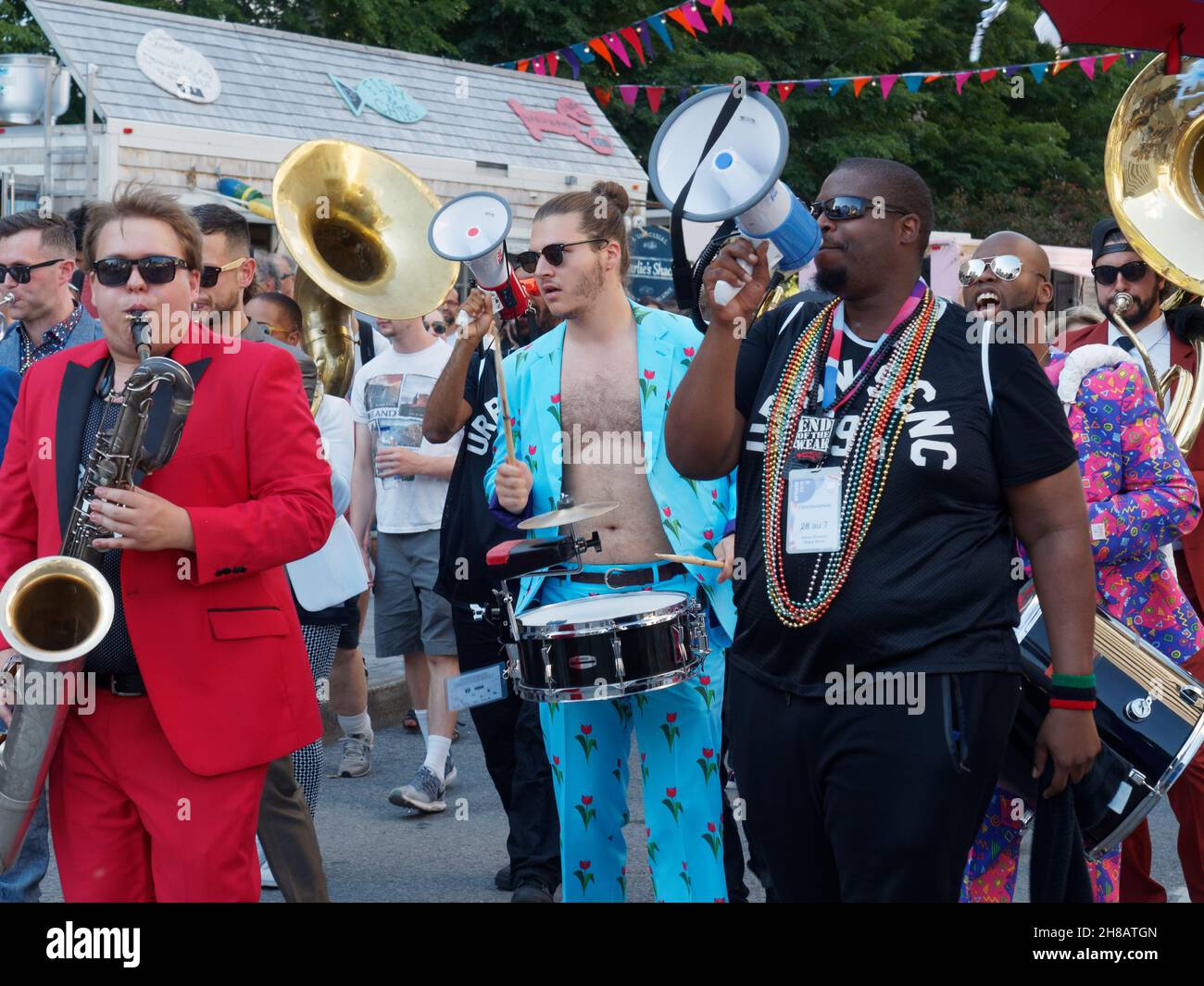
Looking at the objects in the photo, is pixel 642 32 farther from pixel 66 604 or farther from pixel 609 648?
pixel 66 604

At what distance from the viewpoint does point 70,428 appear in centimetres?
345

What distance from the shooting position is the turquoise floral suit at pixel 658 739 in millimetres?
4227

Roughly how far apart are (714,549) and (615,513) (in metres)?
0.30

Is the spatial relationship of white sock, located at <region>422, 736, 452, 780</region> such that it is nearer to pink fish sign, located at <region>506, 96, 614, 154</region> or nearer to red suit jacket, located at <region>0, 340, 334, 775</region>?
red suit jacket, located at <region>0, 340, 334, 775</region>

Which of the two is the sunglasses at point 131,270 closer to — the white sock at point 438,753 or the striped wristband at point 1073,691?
the striped wristband at point 1073,691

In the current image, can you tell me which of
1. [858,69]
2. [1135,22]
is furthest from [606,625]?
[858,69]

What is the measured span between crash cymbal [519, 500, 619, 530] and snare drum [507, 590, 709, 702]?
0.77ft

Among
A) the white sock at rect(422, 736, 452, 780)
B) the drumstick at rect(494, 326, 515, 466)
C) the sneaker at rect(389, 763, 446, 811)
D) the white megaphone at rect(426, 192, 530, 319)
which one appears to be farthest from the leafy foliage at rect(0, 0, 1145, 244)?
the drumstick at rect(494, 326, 515, 466)

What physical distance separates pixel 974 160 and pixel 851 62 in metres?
4.10

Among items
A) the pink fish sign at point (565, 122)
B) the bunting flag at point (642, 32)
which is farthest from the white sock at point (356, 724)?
the pink fish sign at point (565, 122)

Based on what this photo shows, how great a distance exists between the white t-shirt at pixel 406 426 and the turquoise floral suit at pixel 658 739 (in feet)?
8.28

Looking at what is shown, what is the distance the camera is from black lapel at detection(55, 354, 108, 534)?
134 inches

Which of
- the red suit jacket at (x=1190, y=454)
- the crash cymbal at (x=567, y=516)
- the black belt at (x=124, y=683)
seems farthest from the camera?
the red suit jacket at (x=1190, y=454)
